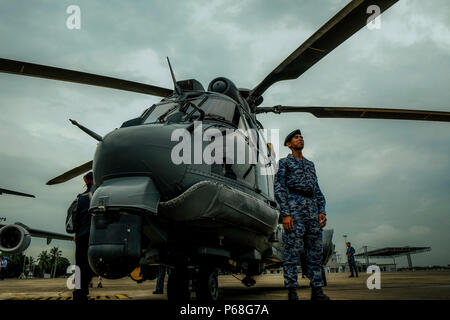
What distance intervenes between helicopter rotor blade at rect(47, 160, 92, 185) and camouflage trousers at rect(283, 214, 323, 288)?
15.8 ft

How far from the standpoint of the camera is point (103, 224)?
114 inches

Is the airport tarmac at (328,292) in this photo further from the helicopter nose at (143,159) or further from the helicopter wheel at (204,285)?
the helicopter nose at (143,159)

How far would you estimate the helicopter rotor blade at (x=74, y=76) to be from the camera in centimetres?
465

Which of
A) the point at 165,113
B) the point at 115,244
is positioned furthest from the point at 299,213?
the point at 165,113

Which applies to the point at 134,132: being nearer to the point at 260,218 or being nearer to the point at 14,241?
the point at 260,218

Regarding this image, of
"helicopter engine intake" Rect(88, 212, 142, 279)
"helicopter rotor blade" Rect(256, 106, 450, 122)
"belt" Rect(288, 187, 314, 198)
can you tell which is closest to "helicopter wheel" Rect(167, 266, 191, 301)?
"helicopter engine intake" Rect(88, 212, 142, 279)

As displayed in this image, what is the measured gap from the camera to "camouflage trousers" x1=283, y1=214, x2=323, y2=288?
3600 millimetres

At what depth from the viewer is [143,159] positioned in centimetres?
318

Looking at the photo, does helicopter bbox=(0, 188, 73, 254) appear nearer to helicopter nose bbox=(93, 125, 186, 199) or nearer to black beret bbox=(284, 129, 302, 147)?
helicopter nose bbox=(93, 125, 186, 199)

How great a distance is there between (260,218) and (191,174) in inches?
52.2

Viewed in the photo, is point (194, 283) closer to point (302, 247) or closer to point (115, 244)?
point (302, 247)

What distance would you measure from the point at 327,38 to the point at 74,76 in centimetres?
414

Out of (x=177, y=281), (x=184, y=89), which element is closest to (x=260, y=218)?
(x=177, y=281)
